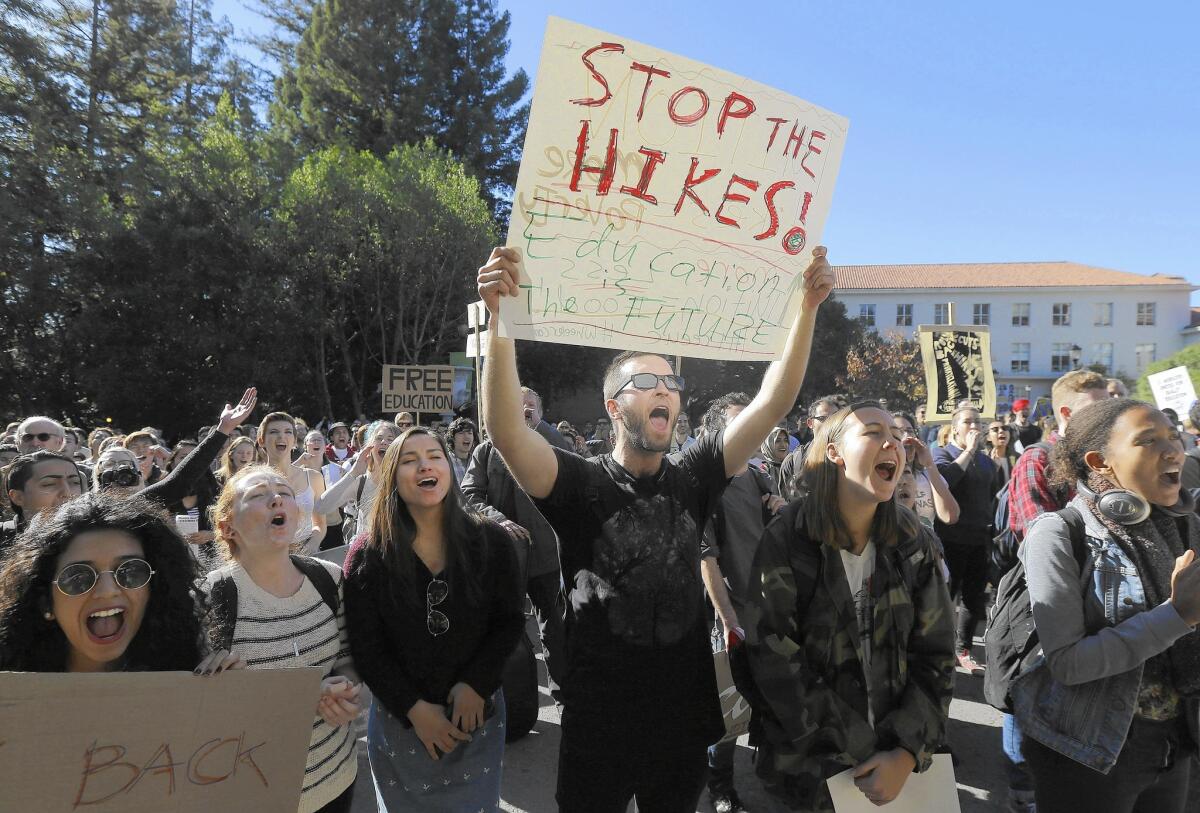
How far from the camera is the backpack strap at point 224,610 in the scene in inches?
84.3

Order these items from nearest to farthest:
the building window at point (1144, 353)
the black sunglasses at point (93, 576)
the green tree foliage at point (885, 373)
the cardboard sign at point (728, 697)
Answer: the black sunglasses at point (93, 576) → the cardboard sign at point (728, 697) → the green tree foliage at point (885, 373) → the building window at point (1144, 353)

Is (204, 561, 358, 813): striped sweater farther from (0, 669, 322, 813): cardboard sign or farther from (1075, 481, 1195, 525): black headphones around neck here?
(1075, 481, 1195, 525): black headphones around neck

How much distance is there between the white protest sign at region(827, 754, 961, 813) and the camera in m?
1.91

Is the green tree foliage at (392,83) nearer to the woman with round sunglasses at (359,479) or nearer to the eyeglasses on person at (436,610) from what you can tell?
the woman with round sunglasses at (359,479)

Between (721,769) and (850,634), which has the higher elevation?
(850,634)

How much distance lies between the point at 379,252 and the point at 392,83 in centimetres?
1053

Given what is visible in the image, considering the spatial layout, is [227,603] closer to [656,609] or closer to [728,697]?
[656,609]

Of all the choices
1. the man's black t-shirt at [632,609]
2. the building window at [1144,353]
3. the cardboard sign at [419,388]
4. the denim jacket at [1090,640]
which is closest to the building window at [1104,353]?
the building window at [1144,353]

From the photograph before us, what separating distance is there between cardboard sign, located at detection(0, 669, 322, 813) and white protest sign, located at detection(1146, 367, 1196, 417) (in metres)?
7.85

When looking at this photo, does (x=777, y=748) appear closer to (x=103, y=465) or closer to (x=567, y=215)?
(x=567, y=215)

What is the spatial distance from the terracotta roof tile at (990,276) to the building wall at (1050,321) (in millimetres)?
733

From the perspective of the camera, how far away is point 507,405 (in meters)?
2.06

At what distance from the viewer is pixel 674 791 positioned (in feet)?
6.93

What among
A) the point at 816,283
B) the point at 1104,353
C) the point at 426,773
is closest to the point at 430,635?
the point at 426,773
